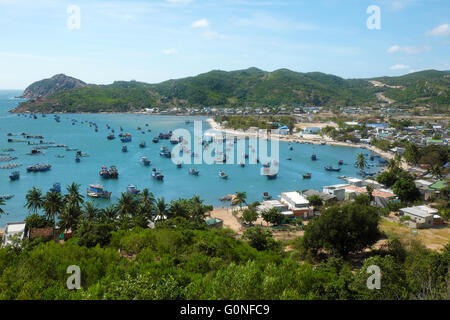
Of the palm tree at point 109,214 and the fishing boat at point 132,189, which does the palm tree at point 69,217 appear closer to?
the palm tree at point 109,214

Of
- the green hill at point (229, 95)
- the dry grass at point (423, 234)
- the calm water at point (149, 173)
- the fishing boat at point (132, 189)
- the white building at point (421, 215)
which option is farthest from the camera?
the green hill at point (229, 95)

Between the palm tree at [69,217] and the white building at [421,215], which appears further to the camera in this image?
the white building at [421,215]

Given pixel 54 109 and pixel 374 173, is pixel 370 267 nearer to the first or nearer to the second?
pixel 374 173

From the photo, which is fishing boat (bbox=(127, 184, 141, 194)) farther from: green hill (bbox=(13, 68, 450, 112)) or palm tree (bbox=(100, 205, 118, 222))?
green hill (bbox=(13, 68, 450, 112))

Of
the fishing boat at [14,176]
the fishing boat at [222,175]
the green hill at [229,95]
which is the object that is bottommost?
the fishing boat at [222,175]

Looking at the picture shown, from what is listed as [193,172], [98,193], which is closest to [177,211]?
[98,193]

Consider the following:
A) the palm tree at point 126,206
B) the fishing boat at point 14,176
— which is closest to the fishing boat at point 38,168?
the fishing boat at point 14,176

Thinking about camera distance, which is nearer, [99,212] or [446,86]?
[99,212]

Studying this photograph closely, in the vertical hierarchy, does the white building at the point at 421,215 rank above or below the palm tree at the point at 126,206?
below
